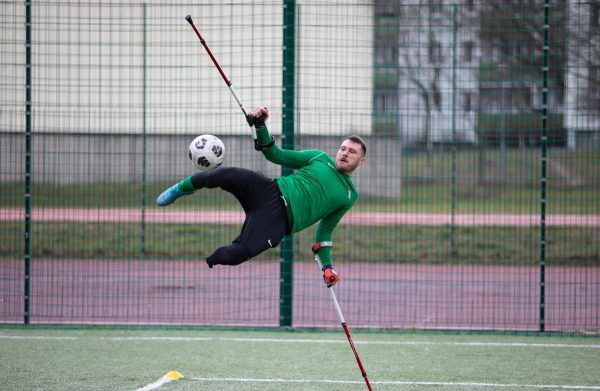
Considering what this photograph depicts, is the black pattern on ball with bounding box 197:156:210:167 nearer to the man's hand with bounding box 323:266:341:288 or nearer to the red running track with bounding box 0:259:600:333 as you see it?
the man's hand with bounding box 323:266:341:288

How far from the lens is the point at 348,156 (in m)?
6.83

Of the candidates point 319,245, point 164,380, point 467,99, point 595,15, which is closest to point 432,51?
point 467,99

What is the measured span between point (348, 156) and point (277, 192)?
70 centimetres

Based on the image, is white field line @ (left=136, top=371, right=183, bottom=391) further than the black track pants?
Yes

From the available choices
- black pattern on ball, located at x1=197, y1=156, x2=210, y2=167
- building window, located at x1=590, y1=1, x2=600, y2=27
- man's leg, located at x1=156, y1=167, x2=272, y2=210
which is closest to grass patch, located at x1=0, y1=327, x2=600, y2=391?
man's leg, located at x1=156, y1=167, x2=272, y2=210

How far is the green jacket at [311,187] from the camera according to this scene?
654 centimetres

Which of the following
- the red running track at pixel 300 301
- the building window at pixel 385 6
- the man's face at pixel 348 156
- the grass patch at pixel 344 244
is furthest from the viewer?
the grass patch at pixel 344 244

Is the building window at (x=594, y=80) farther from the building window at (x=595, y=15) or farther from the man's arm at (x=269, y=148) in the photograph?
the man's arm at (x=269, y=148)

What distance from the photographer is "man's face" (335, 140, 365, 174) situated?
6.82m

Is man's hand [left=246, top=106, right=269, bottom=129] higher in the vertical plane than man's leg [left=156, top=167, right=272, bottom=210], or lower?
higher

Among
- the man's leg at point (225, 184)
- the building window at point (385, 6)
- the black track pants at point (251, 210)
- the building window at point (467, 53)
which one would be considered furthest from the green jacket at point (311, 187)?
the building window at point (467, 53)

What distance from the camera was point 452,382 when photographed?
7.06 metres

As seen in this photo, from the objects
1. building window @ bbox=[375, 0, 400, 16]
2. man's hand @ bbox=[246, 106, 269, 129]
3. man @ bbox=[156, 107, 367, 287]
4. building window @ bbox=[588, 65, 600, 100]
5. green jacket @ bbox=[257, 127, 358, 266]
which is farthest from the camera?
building window @ bbox=[588, 65, 600, 100]

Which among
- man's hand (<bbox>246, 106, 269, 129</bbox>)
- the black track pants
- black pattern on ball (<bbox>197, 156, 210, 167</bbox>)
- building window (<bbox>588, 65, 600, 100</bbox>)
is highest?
building window (<bbox>588, 65, 600, 100</bbox>)
